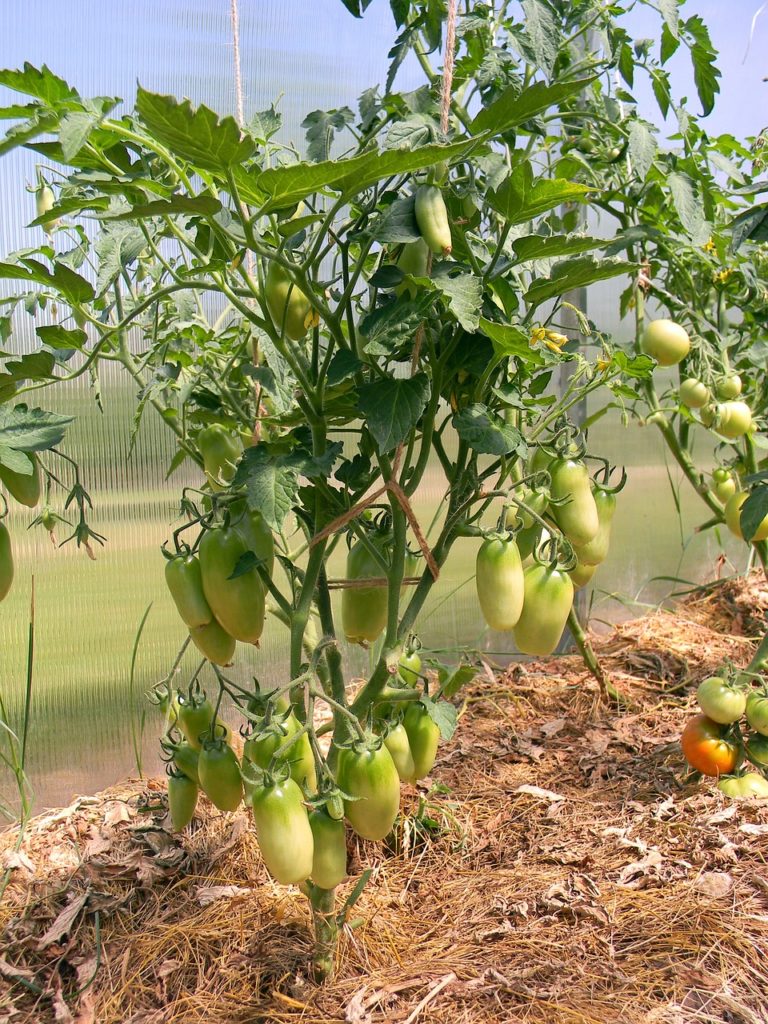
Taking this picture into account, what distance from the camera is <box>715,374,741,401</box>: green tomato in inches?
73.2

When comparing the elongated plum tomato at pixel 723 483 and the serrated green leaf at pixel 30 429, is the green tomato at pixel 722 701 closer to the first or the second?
the elongated plum tomato at pixel 723 483

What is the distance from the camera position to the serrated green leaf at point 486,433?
824 mm

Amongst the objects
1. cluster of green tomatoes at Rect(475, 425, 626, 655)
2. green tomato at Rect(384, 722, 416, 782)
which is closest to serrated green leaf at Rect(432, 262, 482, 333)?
cluster of green tomatoes at Rect(475, 425, 626, 655)

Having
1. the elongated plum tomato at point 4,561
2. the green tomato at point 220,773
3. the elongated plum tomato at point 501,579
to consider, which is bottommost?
the green tomato at point 220,773

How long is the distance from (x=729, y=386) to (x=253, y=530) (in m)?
1.33

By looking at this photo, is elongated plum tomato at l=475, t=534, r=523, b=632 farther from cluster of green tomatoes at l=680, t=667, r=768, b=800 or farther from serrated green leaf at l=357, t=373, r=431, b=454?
cluster of green tomatoes at l=680, t=667, r=768, b=800

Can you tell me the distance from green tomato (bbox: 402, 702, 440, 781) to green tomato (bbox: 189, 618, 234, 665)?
235 mm

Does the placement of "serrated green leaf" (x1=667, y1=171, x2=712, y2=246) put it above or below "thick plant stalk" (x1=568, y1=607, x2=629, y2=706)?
above

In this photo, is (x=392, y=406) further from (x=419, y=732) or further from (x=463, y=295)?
(x=419, y=732)

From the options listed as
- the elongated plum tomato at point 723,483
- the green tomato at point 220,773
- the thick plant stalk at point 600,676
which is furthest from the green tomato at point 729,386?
the green tomato at point 220,773

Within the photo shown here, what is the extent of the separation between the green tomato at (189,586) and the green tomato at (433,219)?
0.35 metres

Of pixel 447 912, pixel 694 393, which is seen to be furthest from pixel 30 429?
pixel 694 393

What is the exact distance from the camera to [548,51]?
0.95 meters

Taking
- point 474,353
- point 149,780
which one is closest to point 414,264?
point 474,353
